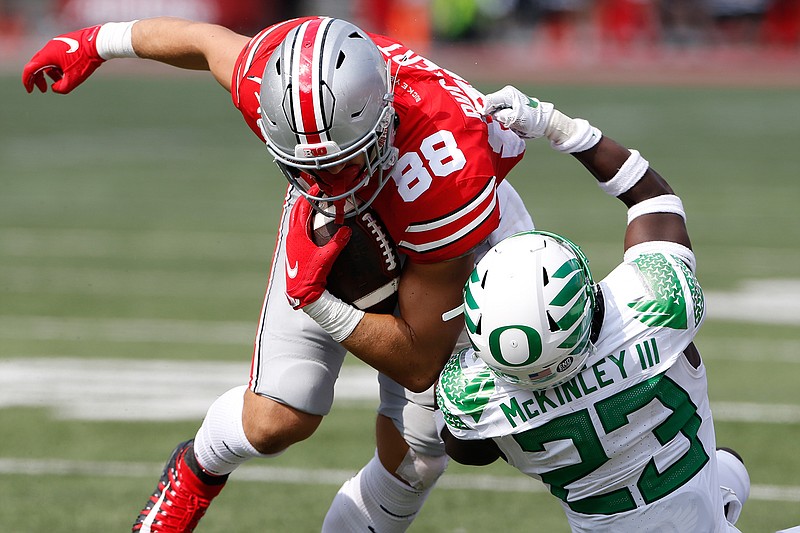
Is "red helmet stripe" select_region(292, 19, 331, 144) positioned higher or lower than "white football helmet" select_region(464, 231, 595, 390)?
higher

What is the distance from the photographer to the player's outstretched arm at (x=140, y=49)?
3.97 meters

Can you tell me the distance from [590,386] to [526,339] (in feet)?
0.80

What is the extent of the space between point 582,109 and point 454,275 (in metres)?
13.6

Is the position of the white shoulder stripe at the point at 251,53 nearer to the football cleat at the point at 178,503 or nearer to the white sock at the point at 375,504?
the football cleat at the point at 178,503

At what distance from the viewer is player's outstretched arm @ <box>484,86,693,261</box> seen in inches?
137

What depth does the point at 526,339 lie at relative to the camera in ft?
9.43

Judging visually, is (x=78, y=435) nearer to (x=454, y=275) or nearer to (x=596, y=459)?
(x=454, y=275)

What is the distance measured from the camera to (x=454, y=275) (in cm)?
346

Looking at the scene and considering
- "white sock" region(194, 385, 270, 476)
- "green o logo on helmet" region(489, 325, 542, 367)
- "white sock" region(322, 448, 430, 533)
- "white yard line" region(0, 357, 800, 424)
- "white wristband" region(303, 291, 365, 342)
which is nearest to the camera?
"green o logo on helmet" region(489, 325, 542, 367)

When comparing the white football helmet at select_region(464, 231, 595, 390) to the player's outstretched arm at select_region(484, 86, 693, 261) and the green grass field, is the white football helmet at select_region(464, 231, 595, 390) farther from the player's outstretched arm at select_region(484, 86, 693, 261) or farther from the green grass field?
the green grass field

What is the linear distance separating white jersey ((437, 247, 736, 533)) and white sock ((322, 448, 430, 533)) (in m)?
0.78

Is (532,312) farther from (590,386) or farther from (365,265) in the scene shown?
(365,265)

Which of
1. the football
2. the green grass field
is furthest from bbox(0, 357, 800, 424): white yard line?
the football

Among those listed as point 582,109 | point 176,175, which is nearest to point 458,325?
point 176,175
